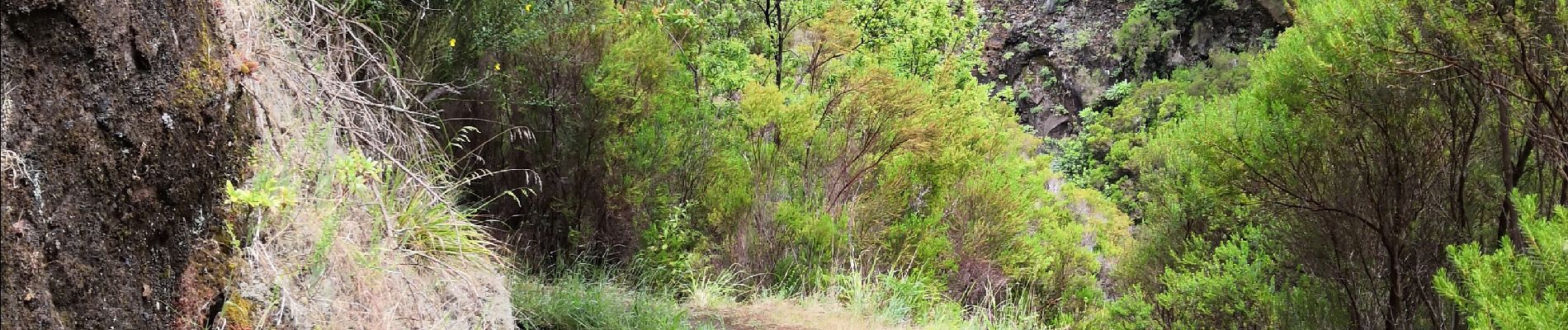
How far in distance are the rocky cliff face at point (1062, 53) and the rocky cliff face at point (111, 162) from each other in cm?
2506

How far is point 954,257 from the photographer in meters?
9.73

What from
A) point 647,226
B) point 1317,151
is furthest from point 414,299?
point 1317,151

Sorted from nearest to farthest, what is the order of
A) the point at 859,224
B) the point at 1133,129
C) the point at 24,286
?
the point at 24,286 → the point at 859,224 → the point at 1133,129

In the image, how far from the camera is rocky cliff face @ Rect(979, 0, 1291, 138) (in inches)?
1015

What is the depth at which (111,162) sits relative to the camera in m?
1.49

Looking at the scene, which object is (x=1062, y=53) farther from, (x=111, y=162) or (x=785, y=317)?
(x=111, y=162)

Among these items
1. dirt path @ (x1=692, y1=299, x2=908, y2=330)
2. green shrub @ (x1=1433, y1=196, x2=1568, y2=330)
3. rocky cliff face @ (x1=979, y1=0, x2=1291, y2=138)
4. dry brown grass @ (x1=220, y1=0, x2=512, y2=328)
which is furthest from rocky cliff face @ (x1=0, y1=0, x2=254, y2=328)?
rocky cliff face @ (x1=979, y1=0, x2=1291, y2=138)

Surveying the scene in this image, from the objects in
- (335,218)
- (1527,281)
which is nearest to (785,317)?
(335,218)

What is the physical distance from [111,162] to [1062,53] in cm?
2829

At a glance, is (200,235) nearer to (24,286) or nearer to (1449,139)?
(24,286)

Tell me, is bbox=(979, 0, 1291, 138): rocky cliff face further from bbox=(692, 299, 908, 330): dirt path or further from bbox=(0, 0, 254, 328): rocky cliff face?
bbox=(0, 0, 254, 328): rocky cliff face

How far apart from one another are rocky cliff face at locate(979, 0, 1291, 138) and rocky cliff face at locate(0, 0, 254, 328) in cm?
2506

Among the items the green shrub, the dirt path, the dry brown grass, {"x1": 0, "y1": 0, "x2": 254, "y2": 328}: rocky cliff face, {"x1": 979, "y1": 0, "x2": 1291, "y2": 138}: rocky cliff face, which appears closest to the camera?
{"x1": 0, "y1": 0, "x2": 254, "y2": 328}: rocky cliff face

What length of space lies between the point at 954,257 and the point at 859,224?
55.0 inches
